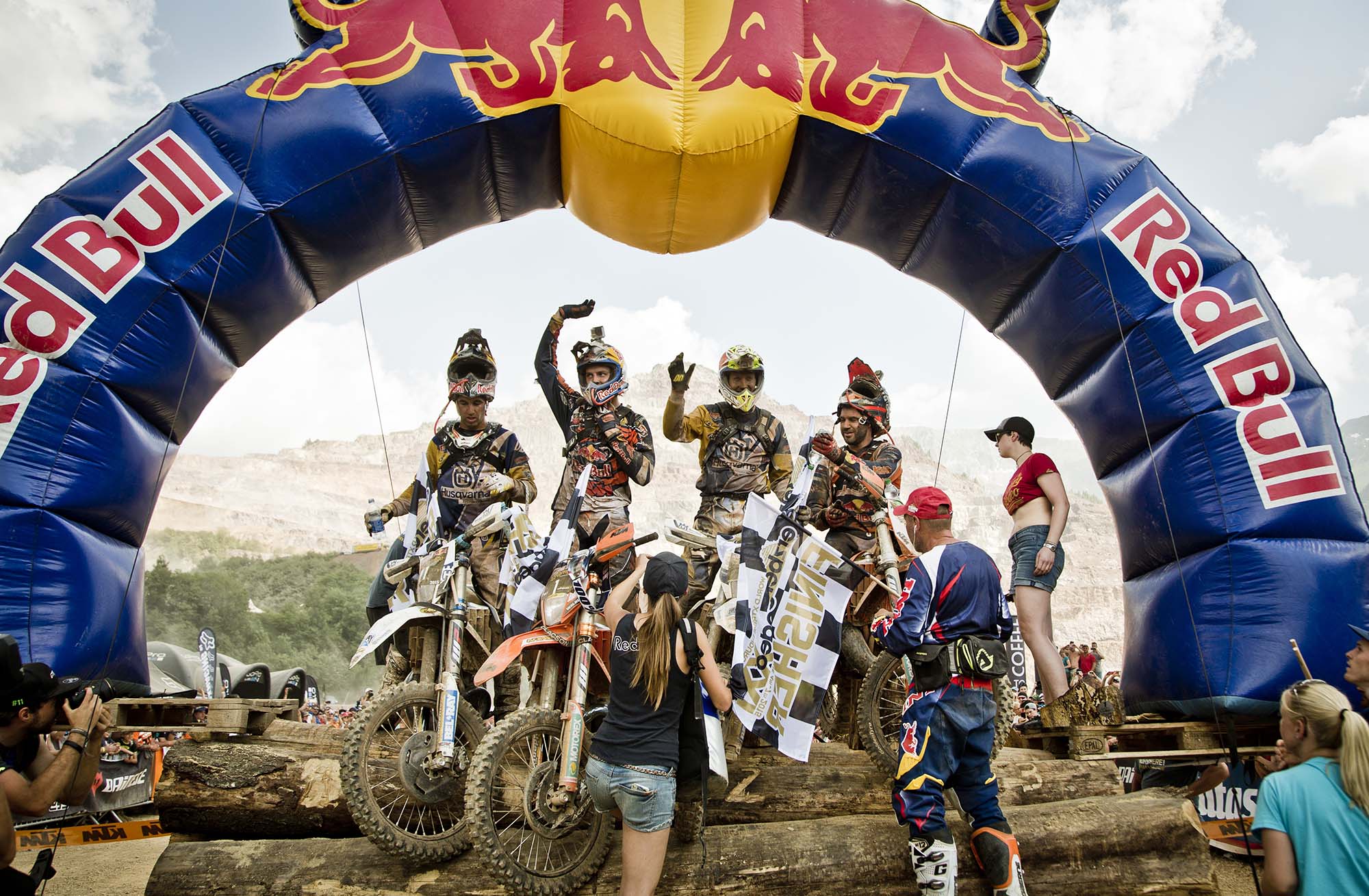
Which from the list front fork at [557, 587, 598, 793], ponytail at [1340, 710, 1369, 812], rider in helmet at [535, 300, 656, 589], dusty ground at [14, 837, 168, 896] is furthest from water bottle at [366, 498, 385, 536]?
ponytail at [1340, 710, 1369, 812]

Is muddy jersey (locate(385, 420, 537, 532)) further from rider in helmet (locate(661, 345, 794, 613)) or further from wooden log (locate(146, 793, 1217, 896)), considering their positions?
wooden log (locate(146, 793, 1217, 896))

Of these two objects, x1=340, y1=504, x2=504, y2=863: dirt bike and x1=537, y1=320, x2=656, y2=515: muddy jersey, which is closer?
x1=340, y1=504, x2=504, y2=863: dirt bike

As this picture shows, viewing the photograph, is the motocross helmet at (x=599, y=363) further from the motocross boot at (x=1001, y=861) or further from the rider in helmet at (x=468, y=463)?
the motocross boot at (x=1001, y=861)

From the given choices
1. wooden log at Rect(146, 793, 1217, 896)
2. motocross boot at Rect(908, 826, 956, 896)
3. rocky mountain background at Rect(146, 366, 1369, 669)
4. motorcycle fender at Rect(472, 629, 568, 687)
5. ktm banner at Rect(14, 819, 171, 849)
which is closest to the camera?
motocross boot at Rect(908, 826, 956, 896)

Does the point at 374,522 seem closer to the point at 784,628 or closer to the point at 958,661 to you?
the point at 784,628

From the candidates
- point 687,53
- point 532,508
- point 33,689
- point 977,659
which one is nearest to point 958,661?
point 977,659

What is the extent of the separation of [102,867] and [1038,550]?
8439 millimetres

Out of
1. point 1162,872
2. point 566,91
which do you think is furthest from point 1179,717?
point 566,91

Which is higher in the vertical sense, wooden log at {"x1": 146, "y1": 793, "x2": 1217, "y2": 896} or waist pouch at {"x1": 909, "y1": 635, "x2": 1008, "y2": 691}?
waist pouch at {"x1": 909, "y1": 635, "x2": 1008, "y2": 691}

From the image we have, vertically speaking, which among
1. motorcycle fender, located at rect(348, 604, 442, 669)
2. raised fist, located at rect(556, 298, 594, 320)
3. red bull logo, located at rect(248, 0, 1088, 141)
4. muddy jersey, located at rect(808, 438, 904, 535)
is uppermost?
red bull logo, located at rect(248, 0, 1088, 141)

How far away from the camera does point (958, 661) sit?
4766 mm

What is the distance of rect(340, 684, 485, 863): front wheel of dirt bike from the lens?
15.7 ft

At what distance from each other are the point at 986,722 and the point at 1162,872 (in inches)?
74.9

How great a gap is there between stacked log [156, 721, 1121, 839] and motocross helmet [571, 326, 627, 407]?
10.1 feet
